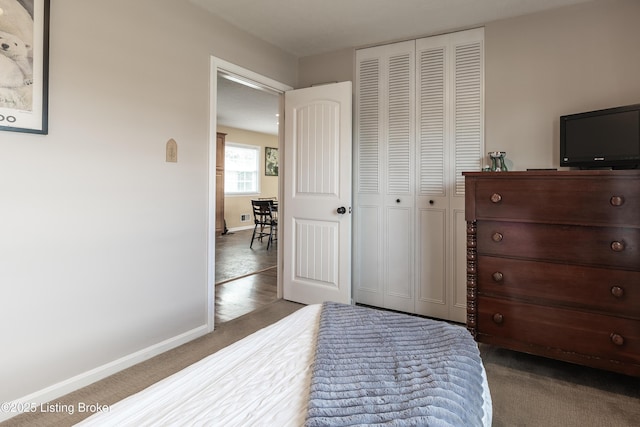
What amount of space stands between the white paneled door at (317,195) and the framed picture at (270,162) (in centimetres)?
605

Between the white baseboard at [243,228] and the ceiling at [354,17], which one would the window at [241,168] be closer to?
the white baseboard at [243,228]

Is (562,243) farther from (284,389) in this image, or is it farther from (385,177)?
(284,389)

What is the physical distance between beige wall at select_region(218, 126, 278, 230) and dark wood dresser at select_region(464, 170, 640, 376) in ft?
23.0

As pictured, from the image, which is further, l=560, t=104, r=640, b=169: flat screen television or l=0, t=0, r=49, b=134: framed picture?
l=560, t=104, r=640, b=169: flat screen television

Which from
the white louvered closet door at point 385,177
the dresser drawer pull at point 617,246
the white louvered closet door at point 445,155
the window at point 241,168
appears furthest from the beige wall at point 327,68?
the window at point 241,168

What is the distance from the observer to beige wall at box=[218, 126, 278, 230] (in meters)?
8.45

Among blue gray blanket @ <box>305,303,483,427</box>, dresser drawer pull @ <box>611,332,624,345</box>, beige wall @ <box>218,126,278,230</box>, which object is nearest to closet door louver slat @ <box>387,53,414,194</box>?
dresser drawer pull @ <box>611,332,624,345</box>

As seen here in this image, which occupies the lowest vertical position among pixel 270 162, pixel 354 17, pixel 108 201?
pixel 108 201

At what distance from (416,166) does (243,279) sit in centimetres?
254

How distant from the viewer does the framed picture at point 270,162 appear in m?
9.46

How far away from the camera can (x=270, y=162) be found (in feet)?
31.5

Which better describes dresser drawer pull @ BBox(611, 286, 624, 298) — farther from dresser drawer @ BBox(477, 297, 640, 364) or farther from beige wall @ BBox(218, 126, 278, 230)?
beige wall @ BBox(218, 126, 278, 230)

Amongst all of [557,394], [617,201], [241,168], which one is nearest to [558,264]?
[617,201]

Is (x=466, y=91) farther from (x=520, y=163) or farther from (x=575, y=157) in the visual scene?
(x=575, y=157)
